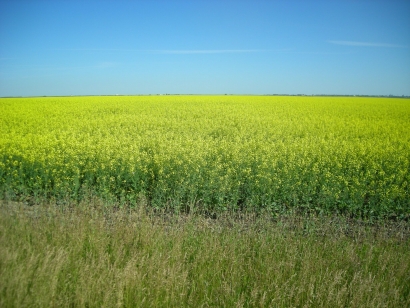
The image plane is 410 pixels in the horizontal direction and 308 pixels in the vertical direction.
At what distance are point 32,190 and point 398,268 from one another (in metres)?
7.84

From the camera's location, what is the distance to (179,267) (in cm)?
356

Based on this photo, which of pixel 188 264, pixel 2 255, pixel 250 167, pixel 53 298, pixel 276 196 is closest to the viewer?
pixel 53 298

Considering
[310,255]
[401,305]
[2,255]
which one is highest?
[2,255]

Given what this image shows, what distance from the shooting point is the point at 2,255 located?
3.32 meters

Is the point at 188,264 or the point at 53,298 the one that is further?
the point at 188,264

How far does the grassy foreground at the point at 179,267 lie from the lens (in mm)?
3209

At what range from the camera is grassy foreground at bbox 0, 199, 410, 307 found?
3.21 metres

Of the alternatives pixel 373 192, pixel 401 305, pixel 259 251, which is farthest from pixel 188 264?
pixel 373 192

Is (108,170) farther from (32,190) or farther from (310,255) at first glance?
(310,255)

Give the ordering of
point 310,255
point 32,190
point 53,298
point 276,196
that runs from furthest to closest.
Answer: point 32,190 → point 276,196 → point 310,255 → point 53,298

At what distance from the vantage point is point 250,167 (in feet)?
26.7

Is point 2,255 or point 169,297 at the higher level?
point 2,255

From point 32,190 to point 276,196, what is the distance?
6.09 metres

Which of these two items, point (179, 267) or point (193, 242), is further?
point (193, 242)
